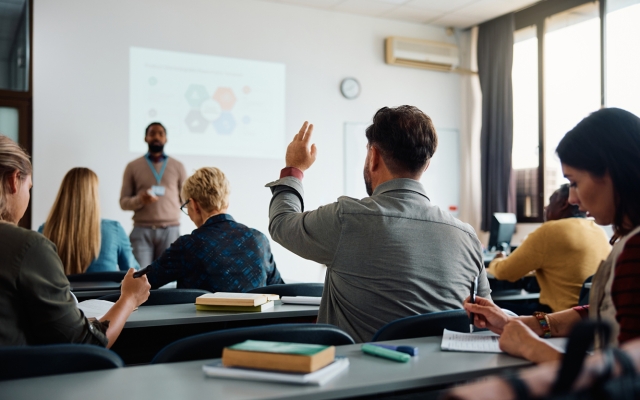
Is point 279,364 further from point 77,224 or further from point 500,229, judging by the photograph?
point 500,229

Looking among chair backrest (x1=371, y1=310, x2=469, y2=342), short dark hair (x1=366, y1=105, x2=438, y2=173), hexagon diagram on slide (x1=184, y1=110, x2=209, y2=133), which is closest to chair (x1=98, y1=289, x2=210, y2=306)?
short dark hair (x1=366, y1=105, x2=438, y2=173)

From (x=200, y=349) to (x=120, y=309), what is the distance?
1.94 feet

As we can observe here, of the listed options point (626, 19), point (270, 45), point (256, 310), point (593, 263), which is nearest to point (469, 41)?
point (626, 19)

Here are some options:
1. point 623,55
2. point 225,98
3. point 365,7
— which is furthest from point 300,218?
point 365,7

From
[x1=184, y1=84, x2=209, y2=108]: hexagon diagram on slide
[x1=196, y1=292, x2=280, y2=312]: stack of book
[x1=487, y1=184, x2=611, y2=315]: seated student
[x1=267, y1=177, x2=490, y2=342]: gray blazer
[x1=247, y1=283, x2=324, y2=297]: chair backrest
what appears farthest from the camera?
[x1=184, y1=84, x2=209, y2=108]: hexagon diagram on slide

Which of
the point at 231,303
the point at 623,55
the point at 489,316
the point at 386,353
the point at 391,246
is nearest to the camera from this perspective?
the point at 386,353

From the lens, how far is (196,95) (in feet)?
20.2

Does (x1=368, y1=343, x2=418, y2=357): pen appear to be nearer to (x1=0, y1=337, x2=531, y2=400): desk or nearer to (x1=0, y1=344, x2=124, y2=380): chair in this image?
(x1=0, y1=337, x2=531, y2=400): desk

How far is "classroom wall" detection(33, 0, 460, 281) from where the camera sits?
5.61 meters

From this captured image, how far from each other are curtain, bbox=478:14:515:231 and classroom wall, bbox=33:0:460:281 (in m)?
0.47

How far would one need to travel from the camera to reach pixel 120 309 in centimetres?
185

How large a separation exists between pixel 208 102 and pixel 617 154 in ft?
17.4

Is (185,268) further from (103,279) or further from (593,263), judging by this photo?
(593,263)

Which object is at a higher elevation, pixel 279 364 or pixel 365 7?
pixel 365 7
